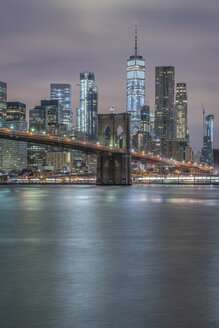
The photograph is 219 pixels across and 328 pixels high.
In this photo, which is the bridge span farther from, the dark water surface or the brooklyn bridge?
the dark water surface

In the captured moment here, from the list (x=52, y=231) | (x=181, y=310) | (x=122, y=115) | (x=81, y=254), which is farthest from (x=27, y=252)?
(x=122, y=115)

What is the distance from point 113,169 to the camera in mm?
88312

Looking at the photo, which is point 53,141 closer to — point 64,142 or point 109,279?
point 64,142

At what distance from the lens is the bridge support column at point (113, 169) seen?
87000mm

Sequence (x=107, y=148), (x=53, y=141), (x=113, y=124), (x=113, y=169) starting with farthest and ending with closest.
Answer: (x=113, y=124) → (x=113, y=169) → (x=107, y=148) → (x=53, y=141)

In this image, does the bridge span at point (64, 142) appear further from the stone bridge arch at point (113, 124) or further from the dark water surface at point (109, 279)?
the dark water surface at point (109, 279)

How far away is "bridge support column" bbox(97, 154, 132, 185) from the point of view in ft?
285

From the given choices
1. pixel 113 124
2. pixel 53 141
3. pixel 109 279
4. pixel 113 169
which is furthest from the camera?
pixel 113 124

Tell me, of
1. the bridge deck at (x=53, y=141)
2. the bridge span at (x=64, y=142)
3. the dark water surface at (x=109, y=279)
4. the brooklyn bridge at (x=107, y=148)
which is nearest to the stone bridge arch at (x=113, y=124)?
the brooklyn bridge at (x=107, y=148)

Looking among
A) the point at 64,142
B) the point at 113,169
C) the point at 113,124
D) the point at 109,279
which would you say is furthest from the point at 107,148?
the point at 109,279

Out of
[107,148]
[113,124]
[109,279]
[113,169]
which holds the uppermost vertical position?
[113,124]

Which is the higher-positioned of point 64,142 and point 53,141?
point 53,141

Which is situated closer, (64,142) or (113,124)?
(64,142)

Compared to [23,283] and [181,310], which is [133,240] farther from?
[181,310]
